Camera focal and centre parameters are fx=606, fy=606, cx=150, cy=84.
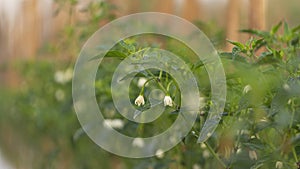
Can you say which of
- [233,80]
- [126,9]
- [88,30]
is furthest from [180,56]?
[126,9]

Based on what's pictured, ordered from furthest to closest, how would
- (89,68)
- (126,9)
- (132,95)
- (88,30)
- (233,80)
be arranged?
(126,9) → (88,30) → (89,68) → (132,95) → (233,80)

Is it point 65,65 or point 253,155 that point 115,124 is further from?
point 65,65

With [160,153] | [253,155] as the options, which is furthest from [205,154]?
[253,155]

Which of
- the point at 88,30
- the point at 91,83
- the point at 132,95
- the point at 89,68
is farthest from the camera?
the point at 88,30

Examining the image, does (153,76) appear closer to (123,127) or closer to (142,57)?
(142,57)

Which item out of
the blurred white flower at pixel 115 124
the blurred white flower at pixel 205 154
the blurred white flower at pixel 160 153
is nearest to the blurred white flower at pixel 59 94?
the blurred white flower at pixel 115 124

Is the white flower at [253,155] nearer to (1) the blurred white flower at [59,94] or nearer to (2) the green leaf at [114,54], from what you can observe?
(2) the green leaf at [114,54]

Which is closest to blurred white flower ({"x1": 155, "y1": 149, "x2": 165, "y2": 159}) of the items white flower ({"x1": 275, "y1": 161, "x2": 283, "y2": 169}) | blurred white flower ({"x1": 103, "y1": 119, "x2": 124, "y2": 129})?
blurred white flower ({"x1": 103, "y1": 119, "x2": 124, "y2": 129})
